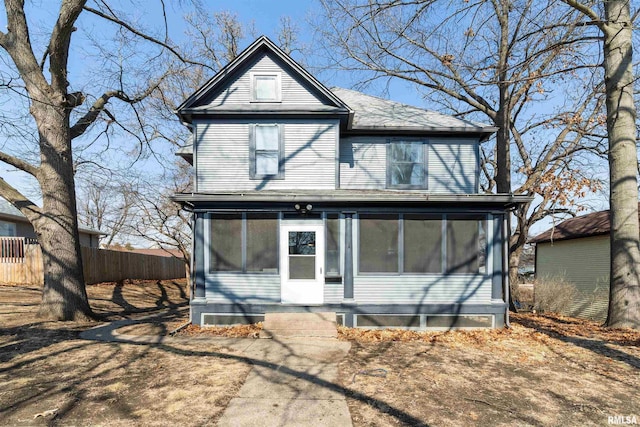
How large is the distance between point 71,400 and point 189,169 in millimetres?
19240

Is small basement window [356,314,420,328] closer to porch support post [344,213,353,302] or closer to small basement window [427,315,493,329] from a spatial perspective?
small basement window [427,315,493,329]

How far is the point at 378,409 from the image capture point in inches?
174

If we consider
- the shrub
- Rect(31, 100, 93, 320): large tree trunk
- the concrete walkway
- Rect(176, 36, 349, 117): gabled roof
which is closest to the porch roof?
Rect(176, 36, 349, 117): gabled roof

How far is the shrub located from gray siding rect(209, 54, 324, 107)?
1157cm

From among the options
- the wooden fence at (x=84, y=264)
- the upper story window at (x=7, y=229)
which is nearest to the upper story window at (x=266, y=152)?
the wooden fence at (x=84, y=264)

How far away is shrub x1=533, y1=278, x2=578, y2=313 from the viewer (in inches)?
545

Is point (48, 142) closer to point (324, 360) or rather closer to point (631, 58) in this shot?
point (324, 360)

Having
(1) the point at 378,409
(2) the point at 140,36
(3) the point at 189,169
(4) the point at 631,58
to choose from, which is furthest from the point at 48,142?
(4) the point at 631,58

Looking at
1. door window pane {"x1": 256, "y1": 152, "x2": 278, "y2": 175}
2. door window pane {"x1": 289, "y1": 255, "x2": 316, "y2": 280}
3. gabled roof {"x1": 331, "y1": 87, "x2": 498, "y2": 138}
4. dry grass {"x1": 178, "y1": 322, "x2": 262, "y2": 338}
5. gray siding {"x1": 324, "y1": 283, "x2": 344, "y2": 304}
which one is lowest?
dry grass {"x1": 178, "y1": 322, "x2": 262, "y2": 338}

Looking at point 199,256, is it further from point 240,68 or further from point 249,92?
point 240,68

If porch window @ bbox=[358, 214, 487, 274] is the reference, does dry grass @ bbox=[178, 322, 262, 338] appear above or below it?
below

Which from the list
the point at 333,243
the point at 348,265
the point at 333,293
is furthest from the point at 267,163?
the point at 333,293

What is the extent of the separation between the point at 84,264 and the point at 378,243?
1516 cm

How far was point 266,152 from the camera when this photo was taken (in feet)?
33.1
